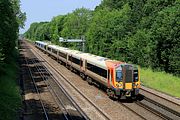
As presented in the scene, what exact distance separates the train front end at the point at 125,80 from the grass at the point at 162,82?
18.2 feet

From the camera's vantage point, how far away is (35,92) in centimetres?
3181

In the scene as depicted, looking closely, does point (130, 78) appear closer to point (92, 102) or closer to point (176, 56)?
point (92, 102)

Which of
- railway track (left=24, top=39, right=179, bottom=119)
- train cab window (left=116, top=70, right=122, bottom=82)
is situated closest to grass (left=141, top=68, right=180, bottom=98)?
railway track (left=24, top=39, right=179, bottom=119)

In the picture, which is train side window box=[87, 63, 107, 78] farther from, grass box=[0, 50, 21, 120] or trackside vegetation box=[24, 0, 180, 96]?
grass box=[0, 50, 21, 120]

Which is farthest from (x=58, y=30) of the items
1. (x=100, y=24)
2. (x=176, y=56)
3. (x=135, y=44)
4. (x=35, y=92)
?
(x=35, y=92)

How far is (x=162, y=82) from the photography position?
37031 millimetres

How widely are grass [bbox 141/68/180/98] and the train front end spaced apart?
5562 mm

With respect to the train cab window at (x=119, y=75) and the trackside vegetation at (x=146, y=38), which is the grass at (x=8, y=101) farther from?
the trackside vegetation at (x=146, y=38)

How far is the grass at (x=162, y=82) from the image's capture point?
3366cm

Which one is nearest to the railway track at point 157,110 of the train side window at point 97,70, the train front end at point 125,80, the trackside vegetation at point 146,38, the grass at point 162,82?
the train front end at point 125,80

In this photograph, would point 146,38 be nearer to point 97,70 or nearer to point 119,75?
point 97,70

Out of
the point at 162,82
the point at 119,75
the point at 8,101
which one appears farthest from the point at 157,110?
the point at 162,82

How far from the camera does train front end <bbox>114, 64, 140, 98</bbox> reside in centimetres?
2700

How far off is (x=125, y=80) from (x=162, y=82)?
11.0 metres
